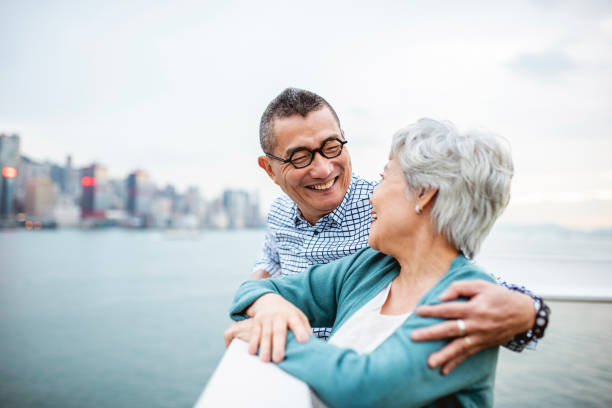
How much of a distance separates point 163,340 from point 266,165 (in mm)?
10397

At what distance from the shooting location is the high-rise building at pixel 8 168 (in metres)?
56.3

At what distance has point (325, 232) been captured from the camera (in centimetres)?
187

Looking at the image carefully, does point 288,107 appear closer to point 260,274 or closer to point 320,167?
point 320,167

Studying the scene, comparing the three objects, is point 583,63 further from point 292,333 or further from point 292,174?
point 292,333

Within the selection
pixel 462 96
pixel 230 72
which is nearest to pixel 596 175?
pixel 462 96

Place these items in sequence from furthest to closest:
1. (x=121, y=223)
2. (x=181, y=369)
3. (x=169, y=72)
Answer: (x=121, y=223) < (x=169, y=72) < (x=181, y=369)

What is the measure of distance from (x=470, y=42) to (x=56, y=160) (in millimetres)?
79721

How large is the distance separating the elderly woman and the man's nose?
55 centimetres

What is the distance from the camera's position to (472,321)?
81cm

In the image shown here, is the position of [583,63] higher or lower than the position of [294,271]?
higher

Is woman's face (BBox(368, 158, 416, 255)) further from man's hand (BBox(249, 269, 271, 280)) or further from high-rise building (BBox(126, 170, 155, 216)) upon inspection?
high-rise building (BBox(126, 170, 155, 216))

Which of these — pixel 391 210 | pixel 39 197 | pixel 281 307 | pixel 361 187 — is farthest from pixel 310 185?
pixel 39 197

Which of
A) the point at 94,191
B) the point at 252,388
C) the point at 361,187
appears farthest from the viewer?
the point at 94,191

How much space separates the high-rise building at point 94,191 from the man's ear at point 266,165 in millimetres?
74429
